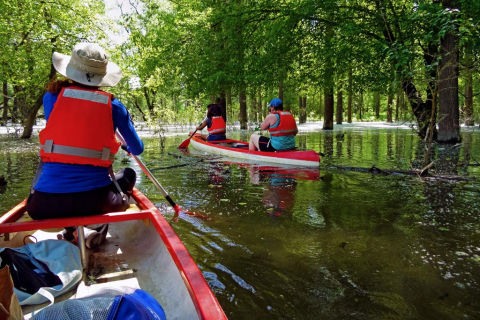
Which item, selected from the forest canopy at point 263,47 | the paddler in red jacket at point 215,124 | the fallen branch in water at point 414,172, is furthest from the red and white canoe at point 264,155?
Result: the forest canopy at point 263,47

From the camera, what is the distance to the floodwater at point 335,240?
263 centimetres

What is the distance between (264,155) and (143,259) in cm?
667

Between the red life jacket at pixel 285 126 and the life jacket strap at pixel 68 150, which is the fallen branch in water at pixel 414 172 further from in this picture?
the life jacket strap at pixel 68 150

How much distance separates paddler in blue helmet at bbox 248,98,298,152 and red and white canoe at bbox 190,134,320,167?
361 mm

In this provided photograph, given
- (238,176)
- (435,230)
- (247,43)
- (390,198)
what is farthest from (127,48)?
(435,230)

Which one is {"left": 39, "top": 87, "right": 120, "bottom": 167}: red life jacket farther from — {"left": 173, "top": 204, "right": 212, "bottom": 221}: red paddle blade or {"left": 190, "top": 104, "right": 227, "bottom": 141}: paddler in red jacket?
{"left": 190, "top": 104, "right": 227, "bottom": 141}: paddler in red jacket

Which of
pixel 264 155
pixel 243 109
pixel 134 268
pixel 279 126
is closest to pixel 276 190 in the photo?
pixel 279 126

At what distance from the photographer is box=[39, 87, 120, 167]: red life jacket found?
273 cm

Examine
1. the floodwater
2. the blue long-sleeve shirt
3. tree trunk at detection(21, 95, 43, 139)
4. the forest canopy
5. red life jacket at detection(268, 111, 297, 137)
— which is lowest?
the floodwater

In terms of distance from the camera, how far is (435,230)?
13.3ft

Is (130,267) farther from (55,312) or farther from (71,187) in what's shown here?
(55,312)

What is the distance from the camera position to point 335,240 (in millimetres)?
3863

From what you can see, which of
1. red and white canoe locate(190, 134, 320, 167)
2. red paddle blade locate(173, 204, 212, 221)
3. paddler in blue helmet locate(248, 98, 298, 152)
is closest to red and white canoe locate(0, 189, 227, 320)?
red paddle blade locate(173, 204, 212, 221)

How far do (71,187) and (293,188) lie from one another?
4480mm
